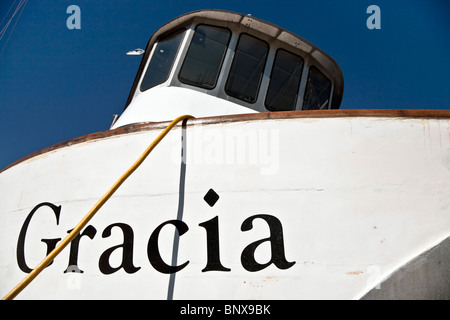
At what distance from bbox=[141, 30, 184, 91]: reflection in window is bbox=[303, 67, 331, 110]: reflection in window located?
203 centimetres

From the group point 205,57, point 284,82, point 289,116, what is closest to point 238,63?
point 205,57

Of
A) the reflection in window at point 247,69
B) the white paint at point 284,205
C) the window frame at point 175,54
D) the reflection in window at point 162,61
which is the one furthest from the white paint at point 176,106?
the white paint at point 284,205

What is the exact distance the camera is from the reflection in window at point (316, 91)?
6.13 meters

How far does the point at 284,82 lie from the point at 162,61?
1844 millimetres

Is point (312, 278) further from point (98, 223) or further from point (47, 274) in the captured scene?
point (47, 274)

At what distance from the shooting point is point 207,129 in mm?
3475

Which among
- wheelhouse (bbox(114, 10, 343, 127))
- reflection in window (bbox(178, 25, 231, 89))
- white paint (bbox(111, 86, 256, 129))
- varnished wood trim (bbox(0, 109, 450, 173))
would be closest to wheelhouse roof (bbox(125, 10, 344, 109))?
wheelhouse (bbox(114, 10, 343, 127))

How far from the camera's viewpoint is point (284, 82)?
19.0 feet

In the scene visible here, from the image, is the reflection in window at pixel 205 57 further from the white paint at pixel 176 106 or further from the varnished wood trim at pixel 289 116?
the varnished wood trim at pixel 289 116

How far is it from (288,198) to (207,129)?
918 mm

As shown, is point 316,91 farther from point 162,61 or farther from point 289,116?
point 289,116

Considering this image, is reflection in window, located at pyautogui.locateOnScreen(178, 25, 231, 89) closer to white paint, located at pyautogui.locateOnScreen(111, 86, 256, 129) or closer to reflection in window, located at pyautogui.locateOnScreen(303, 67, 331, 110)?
white paint, located at pyautogui.locateOnScreen(111, 86, 256, 129)

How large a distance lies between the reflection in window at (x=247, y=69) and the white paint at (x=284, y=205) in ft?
6.97
